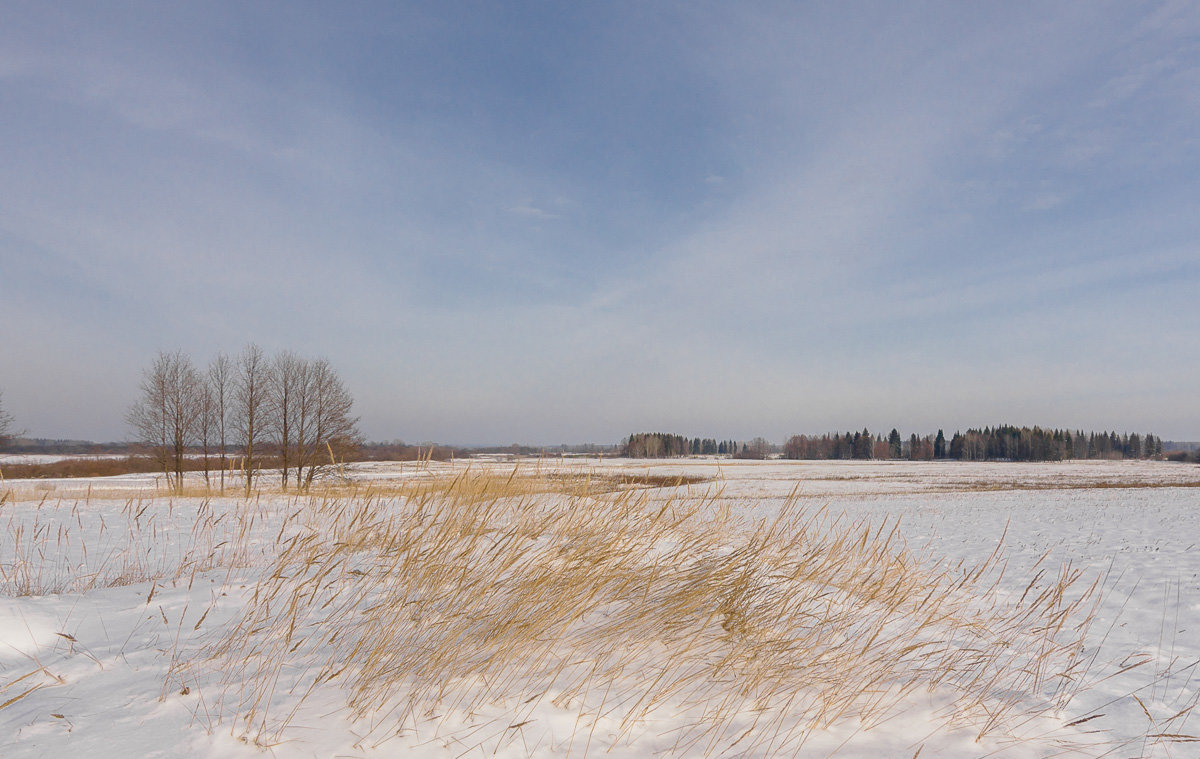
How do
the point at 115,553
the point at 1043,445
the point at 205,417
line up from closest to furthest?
the point at 115,553 < the point at 205,417 < the point at 1043,445

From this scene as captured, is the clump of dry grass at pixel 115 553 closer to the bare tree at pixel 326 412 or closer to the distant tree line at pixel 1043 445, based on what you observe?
the bare tree at pixel 326 412

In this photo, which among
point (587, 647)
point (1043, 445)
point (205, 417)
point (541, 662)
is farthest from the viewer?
point (1043, 445)

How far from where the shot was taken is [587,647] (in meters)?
3.27

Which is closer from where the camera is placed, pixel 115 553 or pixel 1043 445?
pixel 115 553

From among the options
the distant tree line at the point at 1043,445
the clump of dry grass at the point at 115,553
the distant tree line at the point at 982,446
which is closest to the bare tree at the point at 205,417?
the clump of dry grass at the point at 115,553

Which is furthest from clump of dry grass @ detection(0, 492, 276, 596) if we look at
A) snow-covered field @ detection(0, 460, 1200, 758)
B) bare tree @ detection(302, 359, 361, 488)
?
bare tree @ detection(302, 359, 361, 488)

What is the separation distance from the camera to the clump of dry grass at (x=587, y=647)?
9.07ft

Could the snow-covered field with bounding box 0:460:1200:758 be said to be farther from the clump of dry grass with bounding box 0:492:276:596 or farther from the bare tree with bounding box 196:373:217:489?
the bare tree with bounding box 196:373:217:489

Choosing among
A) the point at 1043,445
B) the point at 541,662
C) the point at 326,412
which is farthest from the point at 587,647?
the point at 1043,445

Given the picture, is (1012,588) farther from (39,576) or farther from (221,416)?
(221,416)

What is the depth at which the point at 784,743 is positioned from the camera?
2648mm

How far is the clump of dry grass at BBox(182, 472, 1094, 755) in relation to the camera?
2.77 m

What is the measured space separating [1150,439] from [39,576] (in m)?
210

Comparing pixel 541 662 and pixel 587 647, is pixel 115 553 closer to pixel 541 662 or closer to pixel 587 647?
pixel 541 662
